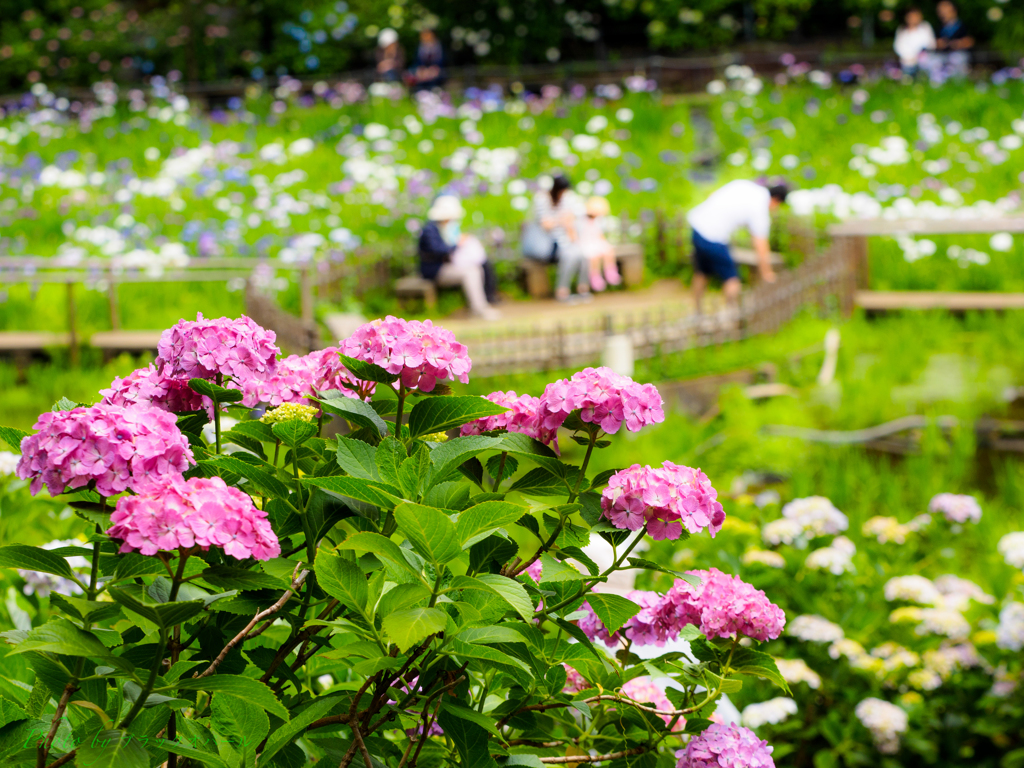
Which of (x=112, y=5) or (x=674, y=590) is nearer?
(x=674, y=590)

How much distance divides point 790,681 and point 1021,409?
144 inches

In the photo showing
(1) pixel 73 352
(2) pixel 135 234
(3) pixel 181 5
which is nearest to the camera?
(1) pixel 73 352

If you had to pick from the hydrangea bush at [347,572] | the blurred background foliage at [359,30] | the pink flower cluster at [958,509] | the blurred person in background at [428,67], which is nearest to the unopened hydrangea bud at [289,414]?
the hydrangea bush at [347,572]

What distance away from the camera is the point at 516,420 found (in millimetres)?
1319

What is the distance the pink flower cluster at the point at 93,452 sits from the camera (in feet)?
3.20

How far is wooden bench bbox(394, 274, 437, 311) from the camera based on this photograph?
25.8 feet

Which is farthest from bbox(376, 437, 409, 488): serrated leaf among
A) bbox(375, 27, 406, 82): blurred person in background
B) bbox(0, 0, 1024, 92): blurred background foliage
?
bbox(0, 0, 1024, 92): blurred background foliage

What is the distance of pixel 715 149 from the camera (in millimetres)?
11070

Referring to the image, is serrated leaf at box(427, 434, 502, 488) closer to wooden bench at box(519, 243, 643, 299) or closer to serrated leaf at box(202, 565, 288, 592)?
serrated leaf at box(202, 565, 288, 592)

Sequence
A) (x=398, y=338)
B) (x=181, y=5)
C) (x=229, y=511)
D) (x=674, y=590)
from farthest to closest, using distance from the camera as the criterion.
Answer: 1. (x=181, y=5)
2. (x=674, y=590)
3. (x=398, y=338)
4. (x=229, y=511)

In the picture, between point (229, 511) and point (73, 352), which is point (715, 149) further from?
point (229, 511)

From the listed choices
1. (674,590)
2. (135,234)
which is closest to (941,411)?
(674,590)

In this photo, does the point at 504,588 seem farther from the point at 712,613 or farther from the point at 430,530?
the point at 712,613

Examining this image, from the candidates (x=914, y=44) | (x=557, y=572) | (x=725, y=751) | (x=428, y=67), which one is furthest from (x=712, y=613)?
(x=914, y=44)
